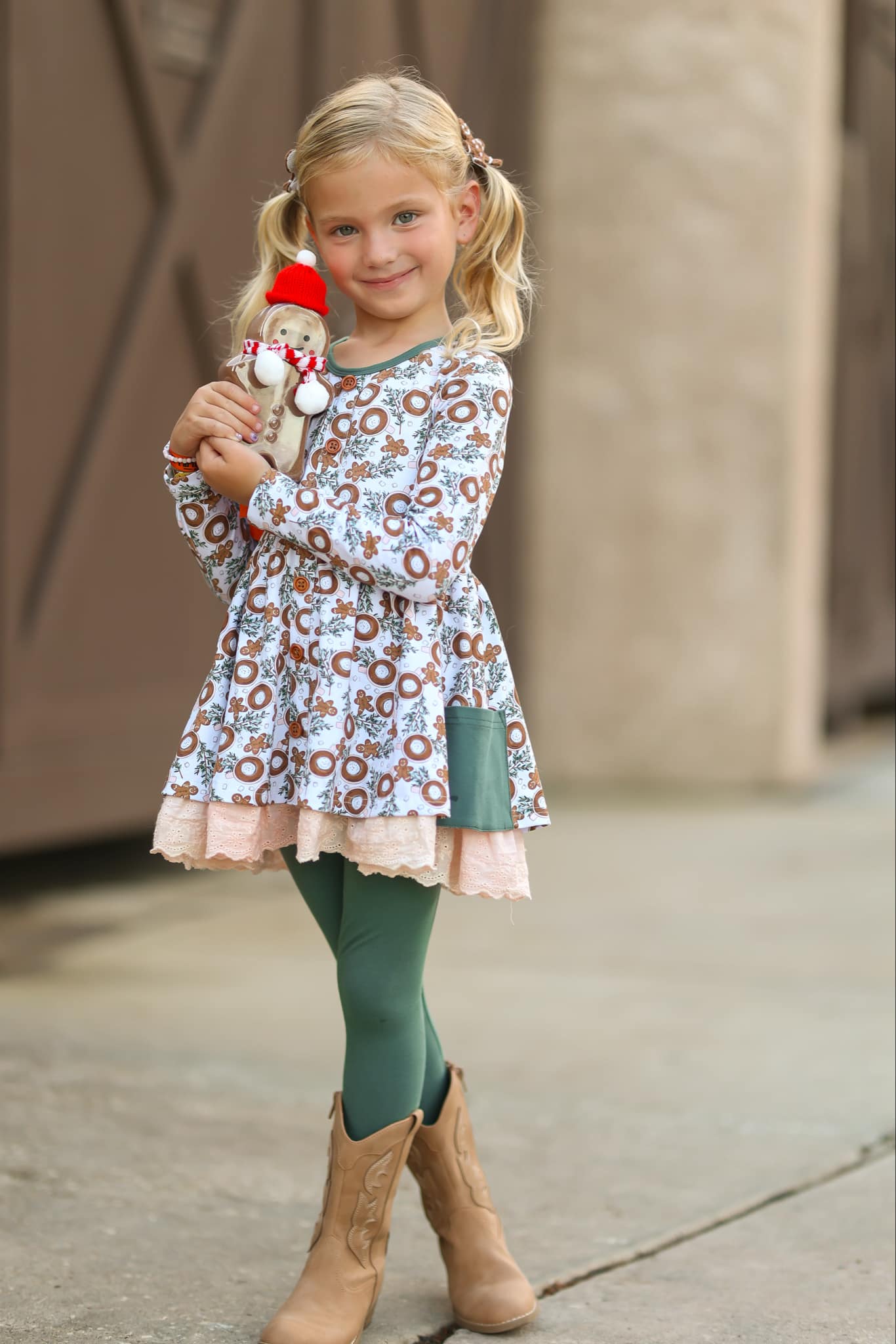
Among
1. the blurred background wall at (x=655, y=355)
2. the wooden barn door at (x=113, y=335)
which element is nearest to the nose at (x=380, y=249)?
the wooden barn door at (x=113, y=335)

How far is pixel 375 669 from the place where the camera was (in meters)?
2.30

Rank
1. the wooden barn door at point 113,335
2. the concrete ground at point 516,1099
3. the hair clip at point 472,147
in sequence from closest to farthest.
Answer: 1. the hair clip at point 472,147
2. the concrete ground at point 516,1099
3. the wooden barn door at point 113,335

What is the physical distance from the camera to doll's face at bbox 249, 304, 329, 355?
7.68 feet

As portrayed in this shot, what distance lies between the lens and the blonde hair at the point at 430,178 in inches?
90.9

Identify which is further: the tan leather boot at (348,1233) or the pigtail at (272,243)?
the pigtail at (272,243)

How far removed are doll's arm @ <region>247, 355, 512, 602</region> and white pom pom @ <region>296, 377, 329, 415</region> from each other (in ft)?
0.34

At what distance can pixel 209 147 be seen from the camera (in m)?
5.63

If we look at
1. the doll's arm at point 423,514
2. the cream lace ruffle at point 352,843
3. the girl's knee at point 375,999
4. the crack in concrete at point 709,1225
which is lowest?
the crack in concrete at point 709,1225

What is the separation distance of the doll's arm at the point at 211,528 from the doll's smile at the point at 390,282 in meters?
0.35

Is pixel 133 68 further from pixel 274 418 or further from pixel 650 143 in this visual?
pixel 274 418

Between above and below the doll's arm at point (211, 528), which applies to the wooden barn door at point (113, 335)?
above

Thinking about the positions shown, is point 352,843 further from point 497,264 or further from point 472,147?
point 472,147

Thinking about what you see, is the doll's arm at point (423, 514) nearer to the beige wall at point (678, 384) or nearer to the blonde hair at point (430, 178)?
the blonde hair at point (430, 178)

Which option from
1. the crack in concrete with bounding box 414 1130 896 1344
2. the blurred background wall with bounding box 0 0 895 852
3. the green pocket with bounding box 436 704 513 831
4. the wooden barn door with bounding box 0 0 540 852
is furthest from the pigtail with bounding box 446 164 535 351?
the blurred background wall with bounding box 0 0 895 852
